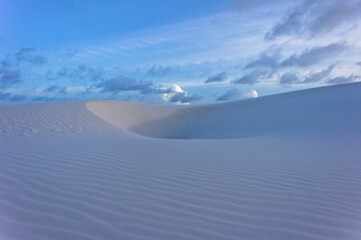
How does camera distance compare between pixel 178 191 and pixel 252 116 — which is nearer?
pixel 178 191

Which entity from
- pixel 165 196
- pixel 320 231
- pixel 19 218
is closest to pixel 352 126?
pixel 320 231

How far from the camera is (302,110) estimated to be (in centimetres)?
1463

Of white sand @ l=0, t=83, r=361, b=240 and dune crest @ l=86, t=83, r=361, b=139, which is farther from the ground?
dune crest @ l=86, t=83, r=361, b=139

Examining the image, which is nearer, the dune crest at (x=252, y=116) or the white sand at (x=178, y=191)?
the white sand at (x=178, y=191)

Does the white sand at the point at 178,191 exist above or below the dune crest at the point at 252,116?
below

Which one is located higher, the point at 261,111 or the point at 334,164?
the point at 261,111

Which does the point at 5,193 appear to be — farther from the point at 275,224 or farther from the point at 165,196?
the point at 275,224

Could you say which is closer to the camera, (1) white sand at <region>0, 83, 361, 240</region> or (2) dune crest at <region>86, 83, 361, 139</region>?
(1) white sand at <region>0, 83, 361, 240</region>

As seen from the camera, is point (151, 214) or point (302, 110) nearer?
point (151, 214)

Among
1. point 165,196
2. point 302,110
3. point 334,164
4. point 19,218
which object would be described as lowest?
point 19,218

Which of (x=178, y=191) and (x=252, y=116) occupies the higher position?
(x=252, y=116)

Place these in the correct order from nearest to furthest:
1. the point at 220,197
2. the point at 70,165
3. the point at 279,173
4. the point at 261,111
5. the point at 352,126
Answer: the point at 220,197 < the point at 279,173 < the point at 70,165 < the point at 352,126 < the point at 261,111

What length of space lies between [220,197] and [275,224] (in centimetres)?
82

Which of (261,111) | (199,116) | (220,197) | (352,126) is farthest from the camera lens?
(199,116)
